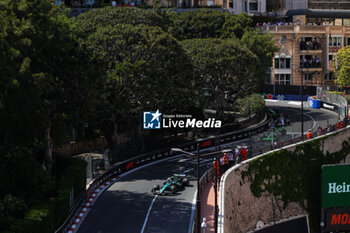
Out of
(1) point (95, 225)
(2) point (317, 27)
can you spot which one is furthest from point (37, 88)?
(2) point (317, 27)

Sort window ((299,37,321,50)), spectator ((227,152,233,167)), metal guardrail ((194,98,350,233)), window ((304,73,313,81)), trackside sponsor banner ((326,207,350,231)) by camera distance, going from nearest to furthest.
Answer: metal guardrail ((194,98,350,233)) < spectator ((227,152,233,167)) < trackside sponsor banner ((326,207,350,231)) < window ((299,37,321,50)) < window ((304,73,313,81))

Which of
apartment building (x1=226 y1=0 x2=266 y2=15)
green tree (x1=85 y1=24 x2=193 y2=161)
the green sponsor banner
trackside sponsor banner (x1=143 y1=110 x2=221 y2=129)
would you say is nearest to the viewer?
green tree (x1=85 y1=24 x2=193 y2=161)

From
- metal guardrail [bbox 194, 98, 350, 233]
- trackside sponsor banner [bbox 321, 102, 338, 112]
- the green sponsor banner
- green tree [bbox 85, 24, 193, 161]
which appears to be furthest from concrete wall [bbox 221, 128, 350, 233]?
trackside sponsor banner [bbox 321, 102, 338, 112]

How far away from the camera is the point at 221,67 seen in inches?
3046

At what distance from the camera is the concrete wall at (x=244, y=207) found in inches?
2010

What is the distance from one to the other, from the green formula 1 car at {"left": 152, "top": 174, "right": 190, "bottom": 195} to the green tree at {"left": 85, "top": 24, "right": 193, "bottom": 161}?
7.84m

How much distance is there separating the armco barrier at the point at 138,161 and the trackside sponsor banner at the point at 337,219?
1339 centimetres

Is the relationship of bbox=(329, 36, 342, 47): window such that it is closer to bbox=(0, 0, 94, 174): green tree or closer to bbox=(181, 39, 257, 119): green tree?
bbox=(181, 39, 257, 119): green tree

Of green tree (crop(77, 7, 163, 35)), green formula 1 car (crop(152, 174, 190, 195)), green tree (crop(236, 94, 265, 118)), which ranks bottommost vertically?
green formula 1 car (crop(152, 174, 190, 195))

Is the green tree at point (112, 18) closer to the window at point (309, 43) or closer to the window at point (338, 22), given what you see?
the window at point (309, 43)

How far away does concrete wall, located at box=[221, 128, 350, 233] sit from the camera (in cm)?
5105

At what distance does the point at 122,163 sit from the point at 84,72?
10.1m

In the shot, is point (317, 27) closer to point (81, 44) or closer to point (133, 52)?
point (133, 52)

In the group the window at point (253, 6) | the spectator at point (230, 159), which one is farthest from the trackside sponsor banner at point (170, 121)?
the window at point (253, 6)
